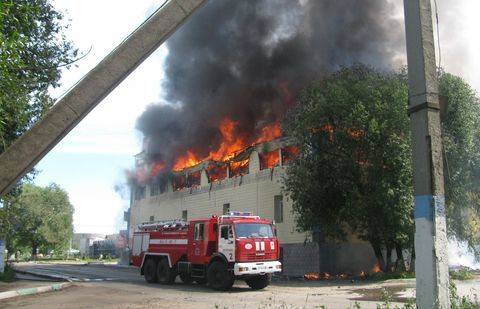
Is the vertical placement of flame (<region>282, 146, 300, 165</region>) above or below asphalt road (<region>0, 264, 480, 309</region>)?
above

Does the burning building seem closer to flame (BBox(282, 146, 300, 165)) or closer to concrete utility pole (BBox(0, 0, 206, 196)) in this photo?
flame (BBox(282, 146, 300, 165))

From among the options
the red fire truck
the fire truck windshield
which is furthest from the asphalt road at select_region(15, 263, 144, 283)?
the fire truck windshield

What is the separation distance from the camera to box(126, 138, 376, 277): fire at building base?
22750mm

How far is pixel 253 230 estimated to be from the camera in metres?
16.6

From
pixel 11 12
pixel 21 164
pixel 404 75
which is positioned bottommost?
pixel 21 164

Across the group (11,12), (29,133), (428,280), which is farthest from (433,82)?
(11,12)

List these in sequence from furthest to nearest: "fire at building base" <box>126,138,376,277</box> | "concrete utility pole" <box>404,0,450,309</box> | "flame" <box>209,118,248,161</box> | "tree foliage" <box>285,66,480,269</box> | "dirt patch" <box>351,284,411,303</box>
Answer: "flame" <box>209,118,248,161</box>
"fire at building base" <box>126,138,376,277</box>
"tree foliage" <box>285,66,480,269</box>
"dirt patch" <box>351,284,411,303</box>
"concrete utility pole" <box>404,0,450,309</box>

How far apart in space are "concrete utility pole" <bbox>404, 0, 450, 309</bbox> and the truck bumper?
29.6ft

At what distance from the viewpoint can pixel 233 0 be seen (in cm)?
2933

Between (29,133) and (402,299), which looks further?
(402,299)

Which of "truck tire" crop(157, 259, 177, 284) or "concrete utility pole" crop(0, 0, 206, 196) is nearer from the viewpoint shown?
"concrete utility pole" crop(0, 0, 206, 196)

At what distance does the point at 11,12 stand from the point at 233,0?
2421cm

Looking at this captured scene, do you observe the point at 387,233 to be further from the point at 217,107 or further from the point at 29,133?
the point at 29,133

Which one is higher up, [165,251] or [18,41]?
[18,41]
